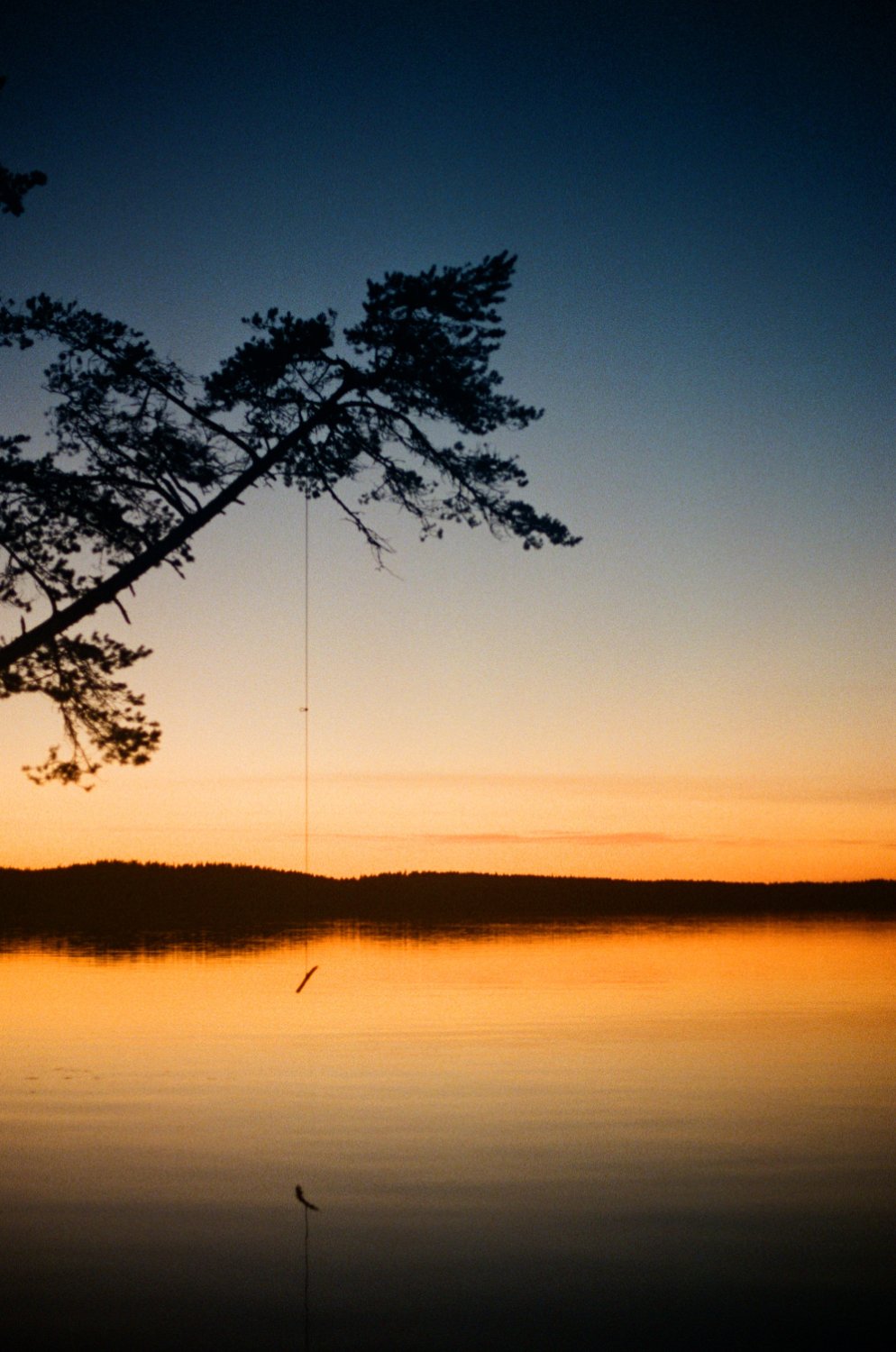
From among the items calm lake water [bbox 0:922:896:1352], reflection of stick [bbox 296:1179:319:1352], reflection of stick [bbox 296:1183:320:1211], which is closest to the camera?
reflection of stick [bbox 296:1179:319:1352]

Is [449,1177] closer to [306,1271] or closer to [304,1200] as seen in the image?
[304,1200]

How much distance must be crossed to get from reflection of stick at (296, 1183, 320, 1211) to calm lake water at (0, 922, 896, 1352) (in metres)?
0.08

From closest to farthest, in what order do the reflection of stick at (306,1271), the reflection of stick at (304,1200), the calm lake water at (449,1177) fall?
the reflection of stick at (306,1271)
the calm lake water at (449,1177)
the reflection of stick at (304,1200)

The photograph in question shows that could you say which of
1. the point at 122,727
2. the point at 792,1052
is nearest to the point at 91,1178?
the point at 122,727

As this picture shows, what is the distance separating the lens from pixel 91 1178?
1209 centimetres

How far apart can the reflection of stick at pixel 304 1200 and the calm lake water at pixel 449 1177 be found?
8 cm

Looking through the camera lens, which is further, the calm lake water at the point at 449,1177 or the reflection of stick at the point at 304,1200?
the reflection of stick at the point at 304,1200

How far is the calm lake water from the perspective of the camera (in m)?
8.32

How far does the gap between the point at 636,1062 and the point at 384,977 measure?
19518mm

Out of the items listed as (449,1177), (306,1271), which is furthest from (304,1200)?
(306,1271)

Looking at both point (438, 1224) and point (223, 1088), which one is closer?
point (438, 1224)

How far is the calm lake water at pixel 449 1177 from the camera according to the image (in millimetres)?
8320

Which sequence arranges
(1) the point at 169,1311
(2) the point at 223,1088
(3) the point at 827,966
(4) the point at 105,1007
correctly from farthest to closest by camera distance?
(3) the point at 827,966 < (4) the point at 105,1007 < (2) the point at 223,1088 < (1) the point at 169,1311

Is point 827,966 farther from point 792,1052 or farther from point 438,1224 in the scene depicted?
point 438,1224
